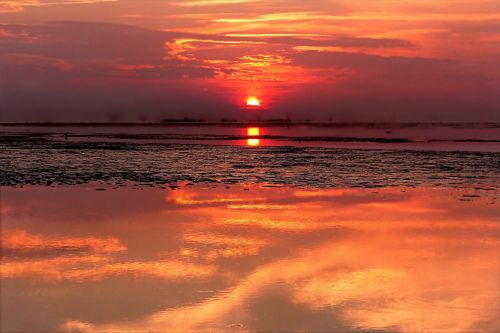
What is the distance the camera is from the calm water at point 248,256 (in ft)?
30.3

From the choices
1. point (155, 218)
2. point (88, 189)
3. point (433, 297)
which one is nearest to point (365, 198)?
point (155, 218)

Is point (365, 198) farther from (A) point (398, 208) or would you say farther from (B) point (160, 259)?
(B) point (160, 259)

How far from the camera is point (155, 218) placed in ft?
56.5

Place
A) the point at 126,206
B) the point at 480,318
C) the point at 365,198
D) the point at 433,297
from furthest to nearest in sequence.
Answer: the point at 365,198 → the point at 126,206 → the point at 433,297 → the point at 480,318

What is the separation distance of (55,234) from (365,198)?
10.7 meters

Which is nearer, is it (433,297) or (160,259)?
(433,297)

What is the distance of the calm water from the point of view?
9234 millimetres

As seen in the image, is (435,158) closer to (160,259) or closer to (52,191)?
(52,191)

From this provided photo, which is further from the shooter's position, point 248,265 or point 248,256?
point 248,256

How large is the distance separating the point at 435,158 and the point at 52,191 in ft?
83.1

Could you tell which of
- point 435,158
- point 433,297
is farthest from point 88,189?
point 435,158

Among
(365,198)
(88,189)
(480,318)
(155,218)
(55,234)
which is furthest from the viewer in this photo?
(88,189)

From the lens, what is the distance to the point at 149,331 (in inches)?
340

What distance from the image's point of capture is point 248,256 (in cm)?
1280
